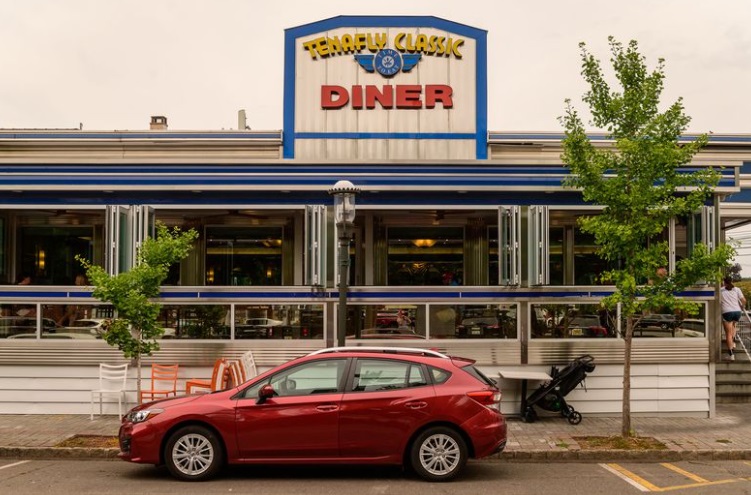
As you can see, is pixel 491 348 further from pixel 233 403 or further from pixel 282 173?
pixel 233 403

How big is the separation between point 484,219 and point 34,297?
8.85 metres

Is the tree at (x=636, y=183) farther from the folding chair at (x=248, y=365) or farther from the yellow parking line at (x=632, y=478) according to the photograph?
the folding chair at (x=248, y=365)

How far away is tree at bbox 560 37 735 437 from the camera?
421 inches

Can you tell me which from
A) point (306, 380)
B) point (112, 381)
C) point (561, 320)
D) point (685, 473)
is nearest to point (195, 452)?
point (306, 380)

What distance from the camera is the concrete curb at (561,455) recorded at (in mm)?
10141

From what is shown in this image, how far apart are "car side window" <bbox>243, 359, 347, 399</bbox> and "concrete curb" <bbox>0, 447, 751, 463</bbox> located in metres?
2.62

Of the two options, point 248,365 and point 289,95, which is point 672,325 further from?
point 289,95

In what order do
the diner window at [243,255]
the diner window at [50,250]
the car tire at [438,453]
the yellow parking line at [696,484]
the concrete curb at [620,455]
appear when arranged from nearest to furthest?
the yellow parking line at [696,484]
the car tire at [438,453]
the concrete curb at [620,455]
the diner window at [243,255]
the diner window at [50,250]

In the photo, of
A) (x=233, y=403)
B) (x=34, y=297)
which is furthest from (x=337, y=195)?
(x=34, y=297)

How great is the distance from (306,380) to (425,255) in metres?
8.00

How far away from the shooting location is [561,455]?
10148 mm

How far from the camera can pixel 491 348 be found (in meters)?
13.0

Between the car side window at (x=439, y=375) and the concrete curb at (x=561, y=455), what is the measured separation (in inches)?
75.1

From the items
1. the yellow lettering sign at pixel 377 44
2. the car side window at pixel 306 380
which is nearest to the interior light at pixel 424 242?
the yellow lettering sign at pixel 377 44
